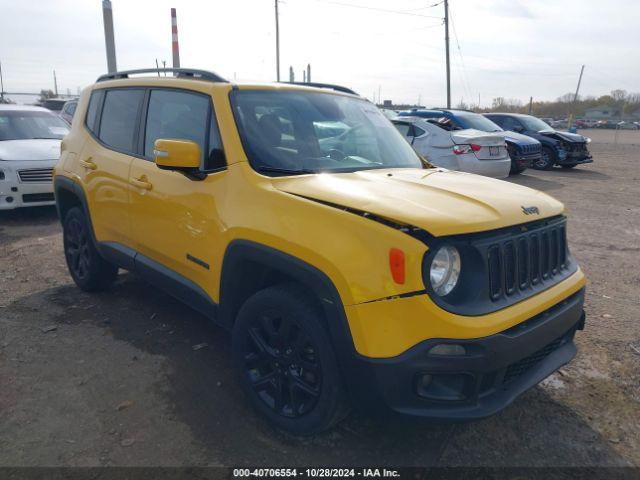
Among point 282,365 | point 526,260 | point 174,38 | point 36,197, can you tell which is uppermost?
point 174,38

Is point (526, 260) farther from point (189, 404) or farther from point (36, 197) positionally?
point (36, 197)

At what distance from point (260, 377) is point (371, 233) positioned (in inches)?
46.0

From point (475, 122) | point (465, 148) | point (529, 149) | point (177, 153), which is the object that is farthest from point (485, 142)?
point (177, 153)

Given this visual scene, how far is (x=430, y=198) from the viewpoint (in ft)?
8.14

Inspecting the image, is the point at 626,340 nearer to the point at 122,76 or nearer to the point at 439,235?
the point at 439,235

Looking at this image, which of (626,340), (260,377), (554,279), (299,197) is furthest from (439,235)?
(626,340)

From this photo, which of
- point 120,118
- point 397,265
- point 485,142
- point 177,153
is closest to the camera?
point 397,265

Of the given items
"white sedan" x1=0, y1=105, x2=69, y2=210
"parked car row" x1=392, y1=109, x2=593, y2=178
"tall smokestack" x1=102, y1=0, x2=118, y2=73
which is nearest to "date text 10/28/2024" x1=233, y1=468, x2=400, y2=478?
"white sedan" x1=0, y1=105, x2=69, y2=210

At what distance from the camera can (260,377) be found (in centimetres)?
284

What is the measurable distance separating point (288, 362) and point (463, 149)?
8.71 metres

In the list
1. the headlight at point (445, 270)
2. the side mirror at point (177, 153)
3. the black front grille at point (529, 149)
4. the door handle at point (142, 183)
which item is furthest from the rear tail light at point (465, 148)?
the headlight at point (445, 270)

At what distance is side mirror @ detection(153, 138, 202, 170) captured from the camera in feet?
9.32

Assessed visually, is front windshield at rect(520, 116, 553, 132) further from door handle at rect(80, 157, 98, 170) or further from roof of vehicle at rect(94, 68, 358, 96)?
door handle at rect(80, 157, 98, 170)

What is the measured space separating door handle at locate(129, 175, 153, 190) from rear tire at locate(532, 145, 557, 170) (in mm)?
13681
